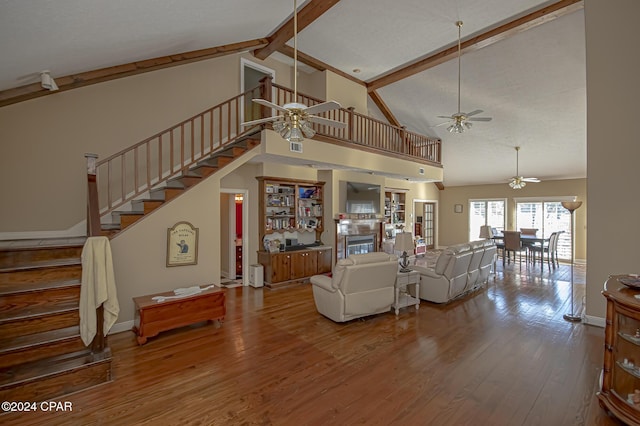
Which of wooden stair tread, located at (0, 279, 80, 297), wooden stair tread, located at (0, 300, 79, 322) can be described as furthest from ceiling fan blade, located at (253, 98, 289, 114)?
wooden stair tread, located at (0, 300, 79, 322)

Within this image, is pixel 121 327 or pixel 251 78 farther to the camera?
pixel 251 78

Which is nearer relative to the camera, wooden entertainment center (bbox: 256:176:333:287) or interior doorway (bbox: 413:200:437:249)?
wooden entertainment center (bbox: 256:176:333:287)

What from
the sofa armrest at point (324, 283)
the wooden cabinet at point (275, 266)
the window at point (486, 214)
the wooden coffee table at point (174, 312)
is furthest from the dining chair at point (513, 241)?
the wooden coffee table at point (174, 312)

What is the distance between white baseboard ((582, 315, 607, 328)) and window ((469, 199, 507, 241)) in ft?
24.2

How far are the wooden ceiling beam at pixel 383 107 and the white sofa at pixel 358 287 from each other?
234 inches

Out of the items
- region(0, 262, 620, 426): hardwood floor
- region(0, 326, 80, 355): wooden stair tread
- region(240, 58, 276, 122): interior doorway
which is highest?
region(240, 58, 276, 122): interior doorway

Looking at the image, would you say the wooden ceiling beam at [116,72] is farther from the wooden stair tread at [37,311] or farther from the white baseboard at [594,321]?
the white baseboard at [594,321]

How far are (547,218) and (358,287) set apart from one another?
9388 mm

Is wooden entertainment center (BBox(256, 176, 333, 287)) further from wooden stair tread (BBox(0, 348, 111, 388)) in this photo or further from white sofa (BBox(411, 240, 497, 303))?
wooden stair tread (BBox(0, 348, 111, 388))

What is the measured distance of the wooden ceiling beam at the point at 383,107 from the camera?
336 inches

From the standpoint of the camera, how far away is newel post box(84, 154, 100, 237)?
319cm

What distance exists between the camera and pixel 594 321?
4.11 m

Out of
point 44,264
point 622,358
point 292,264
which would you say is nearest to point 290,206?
point 292,264

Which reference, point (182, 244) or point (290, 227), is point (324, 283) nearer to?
point (182, 244)
